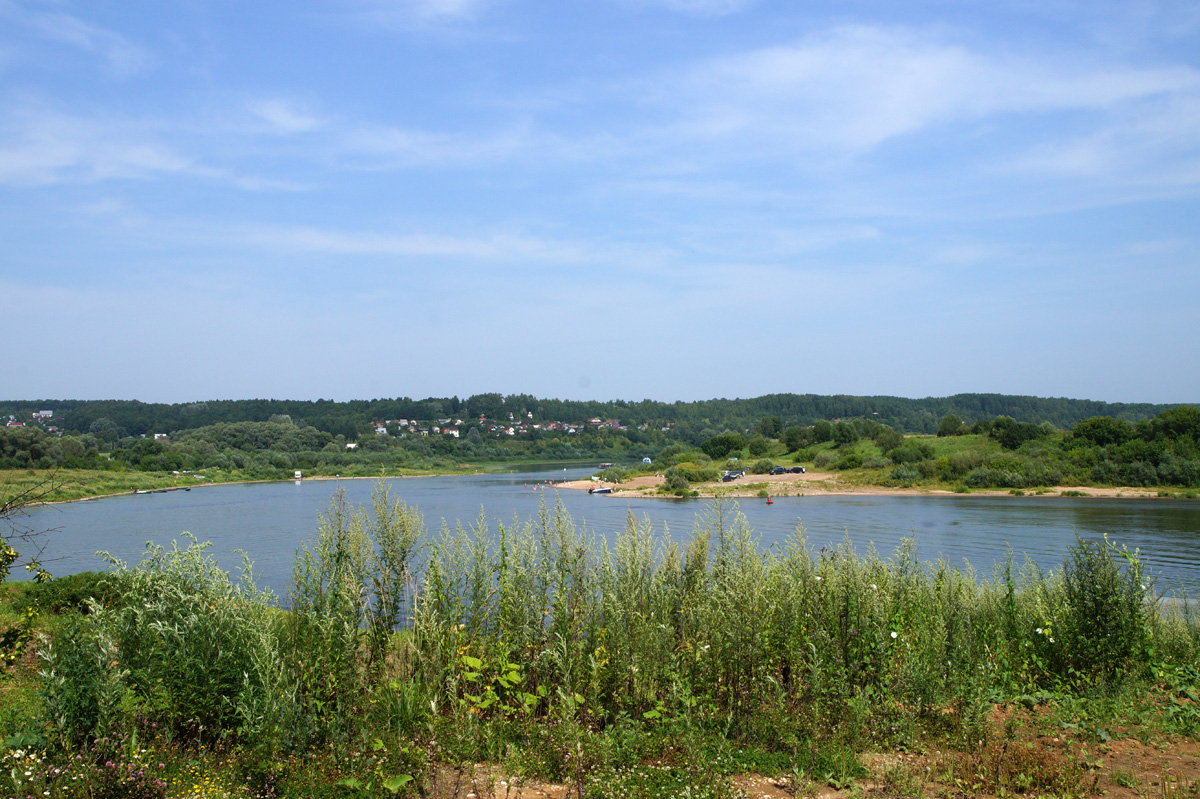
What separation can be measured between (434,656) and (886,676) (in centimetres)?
332

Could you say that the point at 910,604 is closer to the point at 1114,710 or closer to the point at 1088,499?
the point at 1114,710

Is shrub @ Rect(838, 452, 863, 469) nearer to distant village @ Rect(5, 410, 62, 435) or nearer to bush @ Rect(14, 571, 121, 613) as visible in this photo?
bush @ Rect(14, 571, 121, 613)

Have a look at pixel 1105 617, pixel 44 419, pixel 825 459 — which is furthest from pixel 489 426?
pixel 1105 617

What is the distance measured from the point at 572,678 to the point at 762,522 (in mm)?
38643

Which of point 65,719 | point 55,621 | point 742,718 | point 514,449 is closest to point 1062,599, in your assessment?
point 742,718

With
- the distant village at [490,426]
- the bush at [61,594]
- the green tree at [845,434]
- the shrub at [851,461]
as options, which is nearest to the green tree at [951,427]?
the green tree at [845,434]

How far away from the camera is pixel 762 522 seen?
42.4 meters

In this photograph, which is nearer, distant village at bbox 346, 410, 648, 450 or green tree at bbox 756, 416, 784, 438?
green tree at bbox 756, 416, 784, 438

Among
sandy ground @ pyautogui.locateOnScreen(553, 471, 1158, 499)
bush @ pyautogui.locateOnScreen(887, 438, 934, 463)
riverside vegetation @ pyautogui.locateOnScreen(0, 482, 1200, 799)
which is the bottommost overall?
sandy ground @ pyautogui.locateOnScreen(553, 471, 1158, 499)

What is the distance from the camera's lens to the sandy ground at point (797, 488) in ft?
178

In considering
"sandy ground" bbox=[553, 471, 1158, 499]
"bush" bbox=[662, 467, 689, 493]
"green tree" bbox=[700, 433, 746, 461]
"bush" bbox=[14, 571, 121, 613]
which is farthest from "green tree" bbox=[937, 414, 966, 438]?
"bush" bbox=[14, 571, 121, 613]

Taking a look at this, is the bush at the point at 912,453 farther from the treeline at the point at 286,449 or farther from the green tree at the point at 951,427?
the treeline at the point at 286,449

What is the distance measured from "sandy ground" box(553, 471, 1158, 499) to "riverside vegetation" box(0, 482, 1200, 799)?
49.0m

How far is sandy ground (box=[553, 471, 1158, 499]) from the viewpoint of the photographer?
54338 mm
